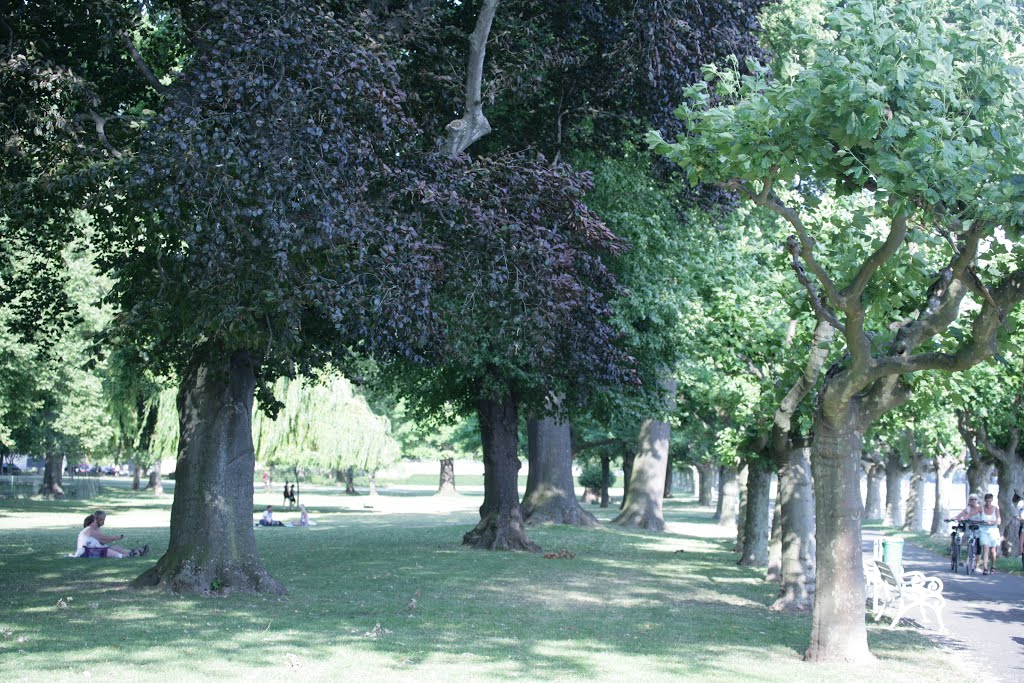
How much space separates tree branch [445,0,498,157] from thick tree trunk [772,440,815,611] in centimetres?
640

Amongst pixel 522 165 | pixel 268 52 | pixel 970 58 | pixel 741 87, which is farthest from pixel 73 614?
pixel 970 58

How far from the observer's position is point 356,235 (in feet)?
39.0

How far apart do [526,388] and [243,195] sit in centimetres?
1245

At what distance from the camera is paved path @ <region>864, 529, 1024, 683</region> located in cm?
1167

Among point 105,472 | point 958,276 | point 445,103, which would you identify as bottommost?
point 105,472

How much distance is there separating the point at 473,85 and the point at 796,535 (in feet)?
25.7

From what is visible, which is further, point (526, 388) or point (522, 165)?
point (526, 388)

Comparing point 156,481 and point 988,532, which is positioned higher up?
point 988,532

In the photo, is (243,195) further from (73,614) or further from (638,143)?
(638,143)

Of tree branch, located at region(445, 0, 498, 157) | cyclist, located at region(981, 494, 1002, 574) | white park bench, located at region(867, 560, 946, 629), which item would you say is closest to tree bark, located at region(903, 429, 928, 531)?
cyclist, located at region(981, 494, 1002, 574)

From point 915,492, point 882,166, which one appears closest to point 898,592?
point 882,166

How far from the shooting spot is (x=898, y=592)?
14.7 m

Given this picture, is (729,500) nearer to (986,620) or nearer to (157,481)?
(986,620)

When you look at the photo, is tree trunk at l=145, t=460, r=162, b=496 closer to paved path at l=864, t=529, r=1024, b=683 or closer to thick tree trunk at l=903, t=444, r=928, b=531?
thick tree trunk at l=903, t=444, r=928, b=531
